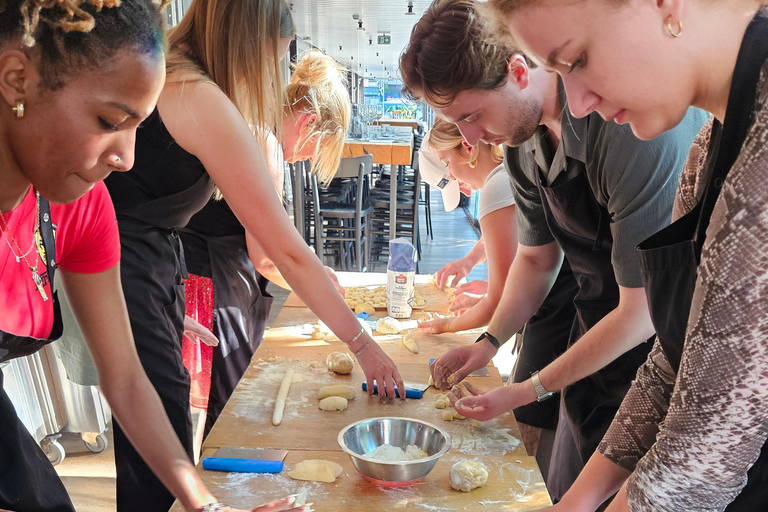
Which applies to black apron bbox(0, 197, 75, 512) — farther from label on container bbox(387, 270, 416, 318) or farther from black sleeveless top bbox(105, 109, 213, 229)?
label on container bbox(387, 270, 416, 318)

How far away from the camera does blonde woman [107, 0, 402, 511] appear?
1.60 m

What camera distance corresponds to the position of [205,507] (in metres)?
1.10

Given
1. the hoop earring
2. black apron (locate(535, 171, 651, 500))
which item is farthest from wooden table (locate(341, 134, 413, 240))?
the hoop earring

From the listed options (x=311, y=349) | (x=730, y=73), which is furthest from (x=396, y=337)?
(x=730, y=73)

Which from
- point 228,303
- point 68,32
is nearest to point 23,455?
point 68,32

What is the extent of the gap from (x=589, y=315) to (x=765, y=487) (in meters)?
0.85

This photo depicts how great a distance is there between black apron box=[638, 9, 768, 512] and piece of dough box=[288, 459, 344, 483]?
0.67 meters

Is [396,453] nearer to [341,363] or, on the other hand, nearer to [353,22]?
[341,363]

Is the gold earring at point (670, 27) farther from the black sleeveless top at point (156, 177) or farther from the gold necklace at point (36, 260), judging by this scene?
the black sleeveless top at point (156, 177)

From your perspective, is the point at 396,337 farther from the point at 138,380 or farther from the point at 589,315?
the point at 138,380

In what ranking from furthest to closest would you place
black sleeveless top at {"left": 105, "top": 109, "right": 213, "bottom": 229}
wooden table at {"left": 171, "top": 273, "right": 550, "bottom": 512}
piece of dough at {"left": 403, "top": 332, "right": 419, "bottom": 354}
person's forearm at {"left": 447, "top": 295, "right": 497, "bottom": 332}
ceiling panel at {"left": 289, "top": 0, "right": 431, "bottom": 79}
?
ceiling panel at {"left": 289, "top": 0, "right": 431, "bottom": 79} → person's forearm at {"left": 447, "top": 295, "right": 497, "bottom": 332} → piece of dough at {"left": 403, "top": 332, "right": 419, "bottom": 354} → black sleeveless top at {"left": 105, "top": 109, "right": 213, "bottom": 229} → wooden table at {"left": 171, "top": 273, "right": 550, "bottom": 512}

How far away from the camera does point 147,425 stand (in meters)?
1.28

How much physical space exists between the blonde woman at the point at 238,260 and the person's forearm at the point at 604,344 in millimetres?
1169

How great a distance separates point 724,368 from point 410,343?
4.13ft
